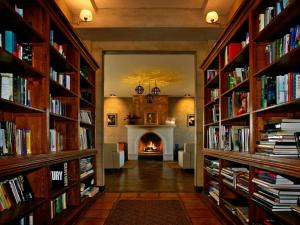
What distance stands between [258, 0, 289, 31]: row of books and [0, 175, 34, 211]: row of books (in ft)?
7.76

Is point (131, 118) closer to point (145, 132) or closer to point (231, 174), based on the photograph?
point (145, 132)

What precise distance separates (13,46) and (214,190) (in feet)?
10.5

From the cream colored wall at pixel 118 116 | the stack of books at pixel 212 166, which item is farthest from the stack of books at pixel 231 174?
the cream colored wall at pixel 118 116

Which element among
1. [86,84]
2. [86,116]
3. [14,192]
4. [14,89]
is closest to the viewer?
[14,89]

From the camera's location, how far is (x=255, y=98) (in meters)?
2.65

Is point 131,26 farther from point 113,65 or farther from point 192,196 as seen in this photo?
point 113,65

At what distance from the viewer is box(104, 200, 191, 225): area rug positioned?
11.9 ft

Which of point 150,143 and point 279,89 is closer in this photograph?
point 279,89

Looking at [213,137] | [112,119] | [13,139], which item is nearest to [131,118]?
[112,119]

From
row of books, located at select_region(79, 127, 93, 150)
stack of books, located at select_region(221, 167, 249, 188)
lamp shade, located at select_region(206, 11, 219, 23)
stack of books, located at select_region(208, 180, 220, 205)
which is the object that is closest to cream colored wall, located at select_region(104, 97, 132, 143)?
row of books, located at select_region(79, 127, 93, 150)

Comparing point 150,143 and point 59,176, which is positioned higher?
point 59,176

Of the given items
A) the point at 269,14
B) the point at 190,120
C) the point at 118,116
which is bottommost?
the point at 190,120

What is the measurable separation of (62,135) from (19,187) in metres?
1.38

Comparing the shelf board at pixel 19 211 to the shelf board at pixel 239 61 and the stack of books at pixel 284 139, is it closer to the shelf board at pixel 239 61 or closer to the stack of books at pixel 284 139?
the stack of books at pixel 284 139
